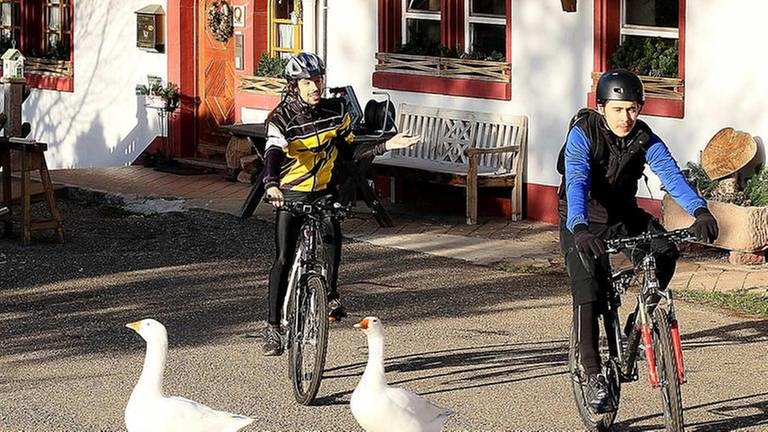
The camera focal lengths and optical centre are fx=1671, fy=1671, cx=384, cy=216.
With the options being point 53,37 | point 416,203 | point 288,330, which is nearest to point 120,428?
point 288,330

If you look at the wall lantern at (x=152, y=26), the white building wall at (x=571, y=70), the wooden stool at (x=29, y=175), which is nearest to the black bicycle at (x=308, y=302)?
the wooden stool at (x=29, y=175)

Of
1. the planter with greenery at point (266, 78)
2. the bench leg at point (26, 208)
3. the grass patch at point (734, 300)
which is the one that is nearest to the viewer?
the grass patch at point (734, 300)

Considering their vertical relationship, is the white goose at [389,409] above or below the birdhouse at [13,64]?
below

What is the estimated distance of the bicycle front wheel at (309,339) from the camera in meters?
7.82

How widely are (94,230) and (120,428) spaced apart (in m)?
7.21

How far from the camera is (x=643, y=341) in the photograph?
264 inches

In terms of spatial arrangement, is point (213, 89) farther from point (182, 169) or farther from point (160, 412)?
point (160, 412)

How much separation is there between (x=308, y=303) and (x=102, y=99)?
42.2 feet

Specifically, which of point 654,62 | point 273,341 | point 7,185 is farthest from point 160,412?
point 654,62

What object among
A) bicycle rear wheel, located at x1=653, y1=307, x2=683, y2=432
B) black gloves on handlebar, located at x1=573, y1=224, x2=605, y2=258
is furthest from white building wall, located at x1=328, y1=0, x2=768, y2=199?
black gloves on handlebar, located at x1=573, y1=224, x2=605, y2=258

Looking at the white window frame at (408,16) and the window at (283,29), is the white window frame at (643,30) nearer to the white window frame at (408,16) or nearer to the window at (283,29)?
the white window frame at (408,16)

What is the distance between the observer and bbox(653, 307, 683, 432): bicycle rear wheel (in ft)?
21.5

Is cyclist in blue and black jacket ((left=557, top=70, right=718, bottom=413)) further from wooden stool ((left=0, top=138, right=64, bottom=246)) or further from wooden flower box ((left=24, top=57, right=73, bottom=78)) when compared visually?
wooden flower box ((left=24, top=57, right=73, bottom=78))

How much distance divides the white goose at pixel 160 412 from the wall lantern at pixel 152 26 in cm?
1324
